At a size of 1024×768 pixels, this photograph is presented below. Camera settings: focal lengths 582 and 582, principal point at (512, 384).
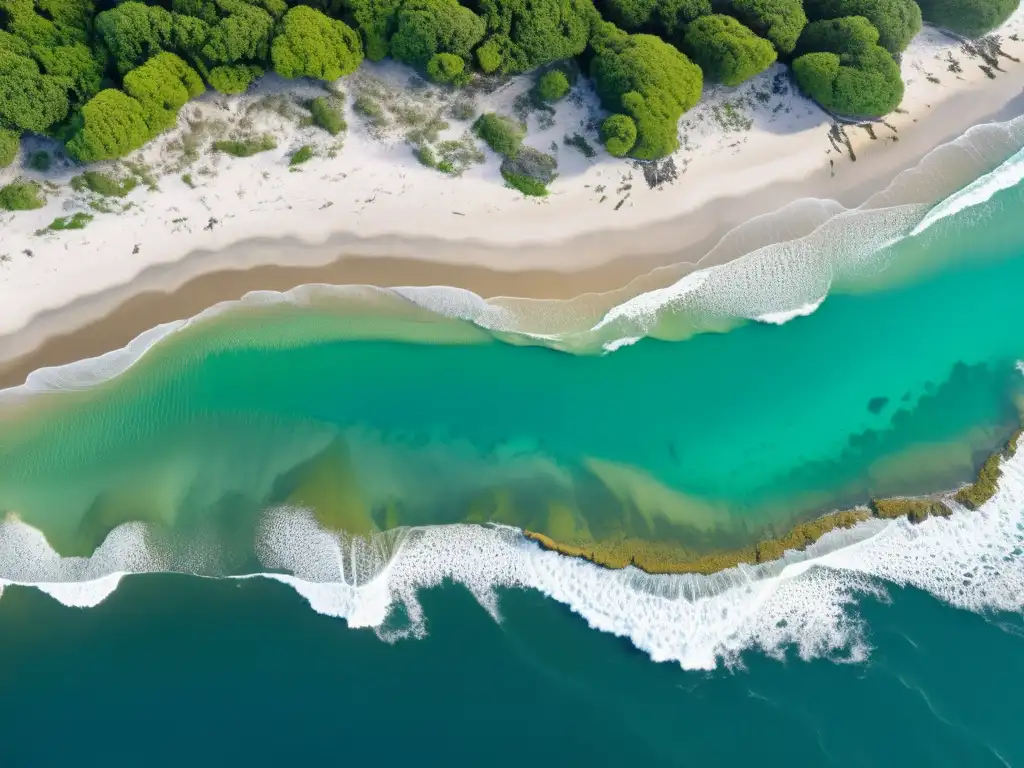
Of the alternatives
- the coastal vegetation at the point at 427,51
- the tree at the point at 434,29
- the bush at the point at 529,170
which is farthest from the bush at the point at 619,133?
the tree at the point at 434,29

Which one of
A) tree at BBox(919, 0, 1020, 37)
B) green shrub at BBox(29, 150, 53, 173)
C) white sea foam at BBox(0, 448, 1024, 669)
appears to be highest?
tree at BBox(919, 0, 1020, 37)

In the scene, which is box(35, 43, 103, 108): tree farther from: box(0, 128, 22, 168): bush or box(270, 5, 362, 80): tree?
box(270, 5, 362, 80): tree

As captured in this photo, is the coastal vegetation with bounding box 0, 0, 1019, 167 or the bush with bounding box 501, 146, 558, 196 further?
the bush with bounding box 501, 146, 558, 196

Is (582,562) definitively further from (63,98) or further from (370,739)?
(63,98)

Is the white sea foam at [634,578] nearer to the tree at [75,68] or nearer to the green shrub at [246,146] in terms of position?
the green shrub at [246,146]

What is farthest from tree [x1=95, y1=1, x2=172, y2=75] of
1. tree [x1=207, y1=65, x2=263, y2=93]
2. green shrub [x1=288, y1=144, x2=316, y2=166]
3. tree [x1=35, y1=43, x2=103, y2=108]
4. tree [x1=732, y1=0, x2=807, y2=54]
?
tree [x1=732, y1=0, x2=807, y2=54]

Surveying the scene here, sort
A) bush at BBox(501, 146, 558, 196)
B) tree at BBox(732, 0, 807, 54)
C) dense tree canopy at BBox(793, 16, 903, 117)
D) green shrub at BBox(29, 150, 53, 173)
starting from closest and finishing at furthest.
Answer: green shrub at BBox(29, 150, 53, 173) < tree at BBox(732, 0, 807, 54) < dense tree canopy at BBox(793, 16, 903, 117) < bush at BBox(501, 146, 558, 196)

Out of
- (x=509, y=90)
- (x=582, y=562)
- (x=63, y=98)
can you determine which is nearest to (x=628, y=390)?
(x=582, y=562)
